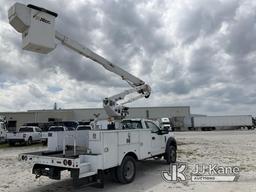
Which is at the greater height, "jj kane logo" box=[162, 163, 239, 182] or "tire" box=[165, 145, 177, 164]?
"tire" box=[165, 145, 177, 164]

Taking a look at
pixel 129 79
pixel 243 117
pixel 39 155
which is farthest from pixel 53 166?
pixel 243 117

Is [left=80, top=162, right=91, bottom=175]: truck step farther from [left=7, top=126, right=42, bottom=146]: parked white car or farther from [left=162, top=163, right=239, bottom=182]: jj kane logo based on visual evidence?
[left=7, top=126, right=42, bottom=146]: parked white car

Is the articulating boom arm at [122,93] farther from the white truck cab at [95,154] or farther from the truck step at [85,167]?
the truck step at [85,167]

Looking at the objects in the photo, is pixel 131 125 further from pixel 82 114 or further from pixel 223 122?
pixel 82 114

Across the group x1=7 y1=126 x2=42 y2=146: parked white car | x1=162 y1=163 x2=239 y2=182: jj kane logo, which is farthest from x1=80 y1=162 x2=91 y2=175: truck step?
x1=7 y1=126 x2=42 y2=146: parked white car

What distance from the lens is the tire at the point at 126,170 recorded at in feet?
29.5

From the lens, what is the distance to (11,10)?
995 centimetres

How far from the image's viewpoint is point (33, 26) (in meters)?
10.1

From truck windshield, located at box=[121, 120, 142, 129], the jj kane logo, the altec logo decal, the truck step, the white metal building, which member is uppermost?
the white metal building

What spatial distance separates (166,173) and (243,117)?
65.9 meters

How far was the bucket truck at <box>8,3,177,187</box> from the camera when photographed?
8.02 metres

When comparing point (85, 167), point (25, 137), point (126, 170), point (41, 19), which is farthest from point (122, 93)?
point (25, 137)

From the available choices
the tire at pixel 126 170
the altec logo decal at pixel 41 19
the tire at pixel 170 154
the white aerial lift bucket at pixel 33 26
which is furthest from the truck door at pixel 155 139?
the altec logo decal at pixel 41 19

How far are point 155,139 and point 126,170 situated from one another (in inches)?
97.7
